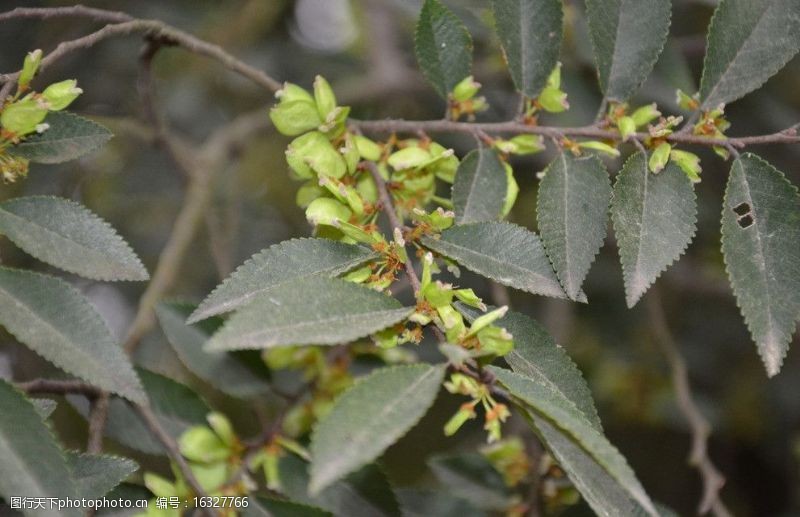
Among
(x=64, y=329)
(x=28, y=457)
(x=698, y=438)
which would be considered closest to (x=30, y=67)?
(x=64, y=329)

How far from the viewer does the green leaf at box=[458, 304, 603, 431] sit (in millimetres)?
883

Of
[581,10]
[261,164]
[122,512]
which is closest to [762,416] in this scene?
[581,10]

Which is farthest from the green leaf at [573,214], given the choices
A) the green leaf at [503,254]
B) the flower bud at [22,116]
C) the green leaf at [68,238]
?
the flower bud at [22,116]

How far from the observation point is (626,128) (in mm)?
988

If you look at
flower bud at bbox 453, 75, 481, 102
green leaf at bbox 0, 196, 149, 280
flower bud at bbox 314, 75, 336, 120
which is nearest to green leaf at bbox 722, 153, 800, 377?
flower bud at bbox 453, 75, 481, 102

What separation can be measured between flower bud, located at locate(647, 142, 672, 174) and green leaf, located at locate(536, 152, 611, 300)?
52 millimetres

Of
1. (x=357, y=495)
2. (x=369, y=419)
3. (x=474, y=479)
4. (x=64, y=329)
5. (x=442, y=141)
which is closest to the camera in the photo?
(x=369, y=419)

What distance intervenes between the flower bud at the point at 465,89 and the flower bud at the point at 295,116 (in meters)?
0.19

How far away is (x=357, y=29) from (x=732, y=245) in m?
1.99

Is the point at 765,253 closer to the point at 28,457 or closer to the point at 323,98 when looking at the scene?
the point at 323,98

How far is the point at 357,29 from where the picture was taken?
107 inches

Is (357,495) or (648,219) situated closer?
(648,219)

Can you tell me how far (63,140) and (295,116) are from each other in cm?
26

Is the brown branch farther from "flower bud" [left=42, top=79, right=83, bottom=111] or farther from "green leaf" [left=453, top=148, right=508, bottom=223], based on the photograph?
"flower bud" [left=42, top=79, right=83, bottom=111]
